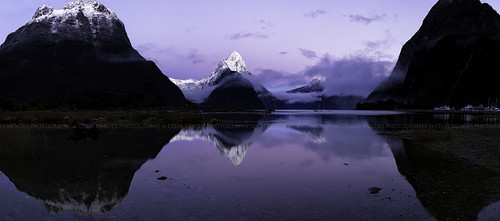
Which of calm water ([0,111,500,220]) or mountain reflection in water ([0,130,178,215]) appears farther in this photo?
mountain reflection in water ([0,130,178,215])

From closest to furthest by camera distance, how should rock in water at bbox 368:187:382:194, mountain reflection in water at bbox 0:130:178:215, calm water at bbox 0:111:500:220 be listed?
calm water at bbox 0:111:500:220 → mountain reflection in water at bbox 0:130:178:215 → rock in water at bbox 368:187:382:194

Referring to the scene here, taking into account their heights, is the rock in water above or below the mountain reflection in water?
below

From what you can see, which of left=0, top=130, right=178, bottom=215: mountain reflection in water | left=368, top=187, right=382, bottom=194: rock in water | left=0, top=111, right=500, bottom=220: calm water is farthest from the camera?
left=368, top=187, right=382, bottom=194: rock in water

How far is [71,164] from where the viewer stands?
19.5 m

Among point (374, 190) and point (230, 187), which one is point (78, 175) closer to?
point (230, 187)

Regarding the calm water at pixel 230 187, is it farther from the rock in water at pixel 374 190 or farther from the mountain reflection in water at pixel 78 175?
the rock in water at pixel 374 190

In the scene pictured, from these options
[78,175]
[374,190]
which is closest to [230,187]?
[374,190]

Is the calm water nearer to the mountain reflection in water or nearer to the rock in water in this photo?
the mountain reflection in water

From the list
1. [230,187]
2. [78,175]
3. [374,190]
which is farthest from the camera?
[78,175]

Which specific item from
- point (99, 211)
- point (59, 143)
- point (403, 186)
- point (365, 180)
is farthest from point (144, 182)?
point (59, 143)

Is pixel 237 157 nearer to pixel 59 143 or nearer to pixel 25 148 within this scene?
pixel 25 148

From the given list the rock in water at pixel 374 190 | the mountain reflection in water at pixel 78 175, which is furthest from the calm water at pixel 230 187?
the rock in water at pixel 374 190

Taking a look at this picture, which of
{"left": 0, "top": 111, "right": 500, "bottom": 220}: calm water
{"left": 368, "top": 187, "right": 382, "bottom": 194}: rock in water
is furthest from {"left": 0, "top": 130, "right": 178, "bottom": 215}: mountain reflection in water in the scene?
{"left": 368, "top": 187, "right": 382, "bottom": 194}: rock in water

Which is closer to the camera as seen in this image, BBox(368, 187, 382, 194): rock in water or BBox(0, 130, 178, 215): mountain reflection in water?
BBox(0, 130, 178, 215): mountain reflection in water
